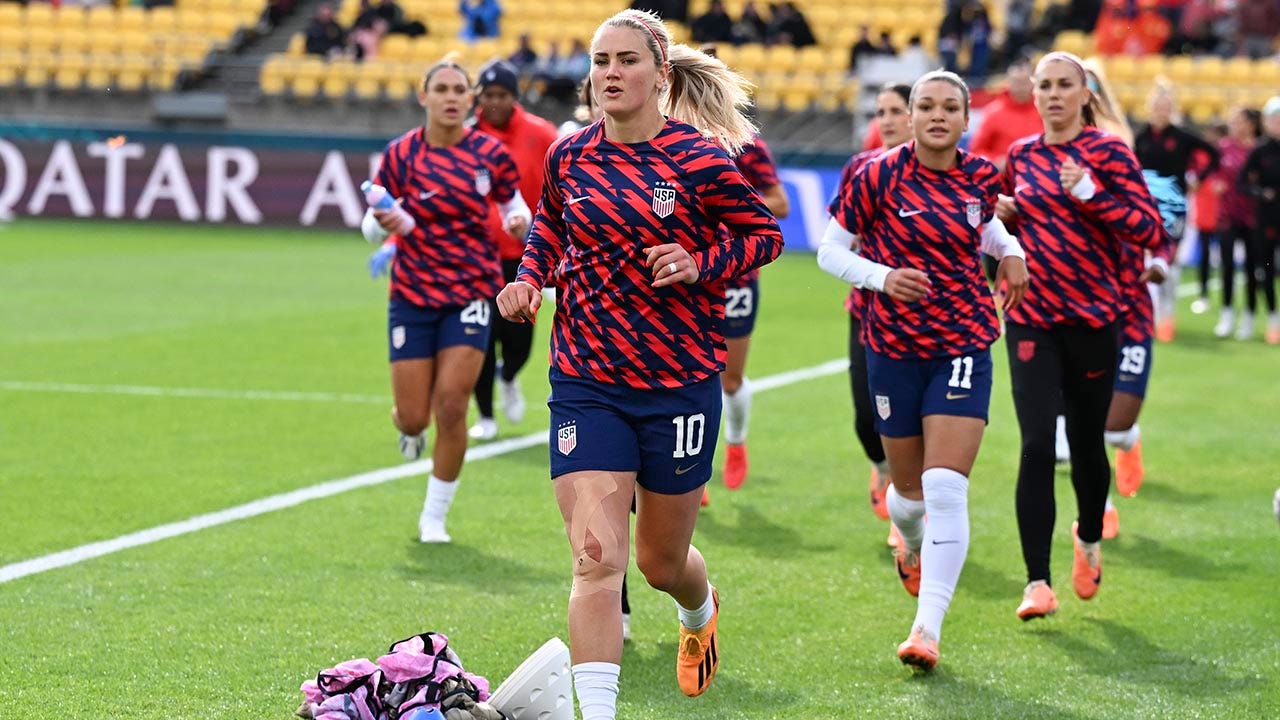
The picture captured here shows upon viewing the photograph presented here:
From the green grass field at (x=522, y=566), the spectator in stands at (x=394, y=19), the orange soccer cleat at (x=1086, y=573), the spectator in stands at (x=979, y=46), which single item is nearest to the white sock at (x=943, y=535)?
the green grass field at (x=522, y=566)

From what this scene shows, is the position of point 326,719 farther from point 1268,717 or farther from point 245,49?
point 245,49

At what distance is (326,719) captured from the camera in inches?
203

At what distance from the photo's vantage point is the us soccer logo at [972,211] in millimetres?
6570

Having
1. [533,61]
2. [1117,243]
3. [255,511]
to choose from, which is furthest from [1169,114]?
[533,61]

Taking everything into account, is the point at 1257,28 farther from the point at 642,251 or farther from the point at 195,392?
the point at 642,251

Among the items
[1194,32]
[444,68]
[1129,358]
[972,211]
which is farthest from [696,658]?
[1194,32]

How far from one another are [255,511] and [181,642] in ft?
8.19

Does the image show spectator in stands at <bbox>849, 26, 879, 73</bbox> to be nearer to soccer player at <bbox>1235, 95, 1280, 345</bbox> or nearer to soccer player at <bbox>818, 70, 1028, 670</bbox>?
soccer player at <bbox>1235, 95, 1280, 345</bbox>

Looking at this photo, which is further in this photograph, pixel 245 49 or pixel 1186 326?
pixel 245 49

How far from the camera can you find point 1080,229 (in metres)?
7.22

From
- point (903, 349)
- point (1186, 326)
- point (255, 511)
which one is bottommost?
point (1186, 326)

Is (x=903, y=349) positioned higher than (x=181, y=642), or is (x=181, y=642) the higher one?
(x=903, y=349)

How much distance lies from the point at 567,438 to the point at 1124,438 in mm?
5162

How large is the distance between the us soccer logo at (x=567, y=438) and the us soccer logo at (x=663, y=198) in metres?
0.66
